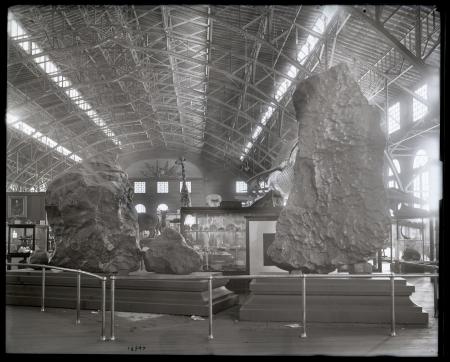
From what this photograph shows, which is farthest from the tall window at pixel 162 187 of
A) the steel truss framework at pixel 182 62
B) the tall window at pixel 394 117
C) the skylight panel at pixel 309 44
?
the tall window at pixel 394 117

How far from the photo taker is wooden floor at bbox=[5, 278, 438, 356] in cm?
480

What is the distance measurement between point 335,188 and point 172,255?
8.90 feet

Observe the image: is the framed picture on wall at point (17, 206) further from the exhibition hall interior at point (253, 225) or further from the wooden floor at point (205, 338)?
the wooden floor at point (205, 338)

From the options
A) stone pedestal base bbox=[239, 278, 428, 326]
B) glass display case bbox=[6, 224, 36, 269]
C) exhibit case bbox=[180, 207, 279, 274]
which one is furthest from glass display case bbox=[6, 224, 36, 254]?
stone pedestal base bbox=[239, 278, 428, 326]

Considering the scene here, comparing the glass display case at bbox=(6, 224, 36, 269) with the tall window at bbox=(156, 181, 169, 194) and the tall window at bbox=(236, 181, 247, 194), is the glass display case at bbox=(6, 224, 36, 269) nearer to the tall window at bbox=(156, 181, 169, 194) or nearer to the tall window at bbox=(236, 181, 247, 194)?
the tall window at bbox=(236, 181, 247, 194)

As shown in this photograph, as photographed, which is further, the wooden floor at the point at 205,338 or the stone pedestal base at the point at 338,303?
the stone pedestal base at the point at 338,303

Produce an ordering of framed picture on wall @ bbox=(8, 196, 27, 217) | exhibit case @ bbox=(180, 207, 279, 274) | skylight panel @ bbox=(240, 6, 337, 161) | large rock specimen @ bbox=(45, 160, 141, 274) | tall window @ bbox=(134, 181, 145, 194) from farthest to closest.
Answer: tall window @ bbox=(134, 181, 145, 194), skylight panel @ bbox=(240, 6, 337, 161), framed picture on wall @ bbox=(8, 196, 27, 217), exhibit case @ bbox=(180, 207, 279, 274), large rock specimen @ bbox=(45, 160, 141, 274)

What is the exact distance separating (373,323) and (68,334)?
361 cm

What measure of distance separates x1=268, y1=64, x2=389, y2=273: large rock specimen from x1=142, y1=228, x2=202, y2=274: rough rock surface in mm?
1506

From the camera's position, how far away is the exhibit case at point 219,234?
10953mm

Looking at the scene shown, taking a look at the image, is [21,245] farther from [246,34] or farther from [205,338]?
[205,338]

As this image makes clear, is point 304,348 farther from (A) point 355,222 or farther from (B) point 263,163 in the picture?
(B) point 263,163

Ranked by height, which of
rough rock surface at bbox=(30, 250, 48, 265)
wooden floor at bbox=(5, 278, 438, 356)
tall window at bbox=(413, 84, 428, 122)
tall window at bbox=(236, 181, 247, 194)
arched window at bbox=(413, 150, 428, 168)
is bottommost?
wooden floor at bbox=(5, 278, 438, 356)

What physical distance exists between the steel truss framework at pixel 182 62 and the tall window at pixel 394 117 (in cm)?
33
